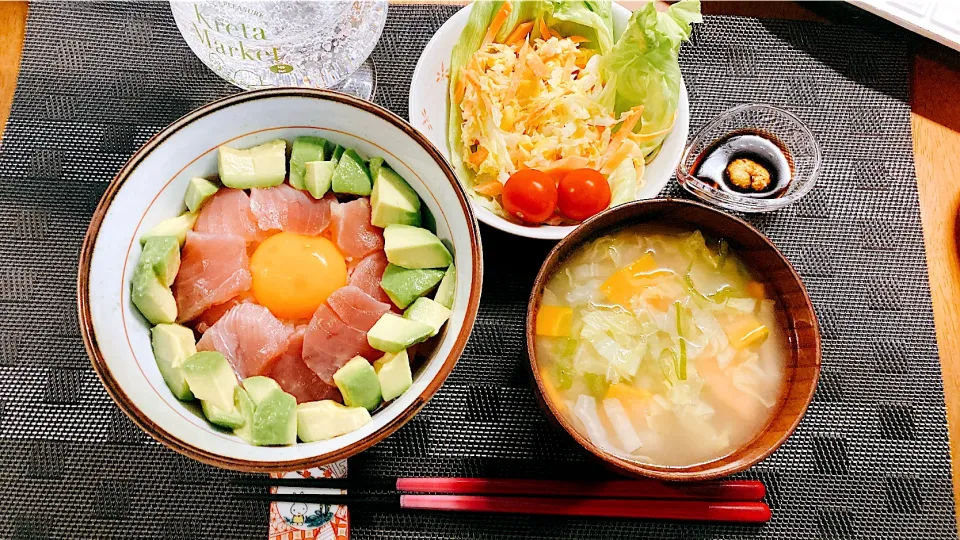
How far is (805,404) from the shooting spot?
160 cm

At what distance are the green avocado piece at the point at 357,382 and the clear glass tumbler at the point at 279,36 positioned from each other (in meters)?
0.88

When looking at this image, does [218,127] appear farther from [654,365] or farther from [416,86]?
[654,365]

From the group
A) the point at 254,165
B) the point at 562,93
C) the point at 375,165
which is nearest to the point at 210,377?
the point at 254,165

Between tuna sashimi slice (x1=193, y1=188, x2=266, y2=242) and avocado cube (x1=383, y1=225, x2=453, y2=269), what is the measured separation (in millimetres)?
351

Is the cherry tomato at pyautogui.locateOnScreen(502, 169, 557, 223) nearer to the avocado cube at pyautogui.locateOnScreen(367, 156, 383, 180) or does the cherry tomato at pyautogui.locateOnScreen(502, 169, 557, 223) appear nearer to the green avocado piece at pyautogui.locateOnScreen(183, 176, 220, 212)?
the avocado cube at pyautogui.locateOnScreen(367, 156, 383, 180)

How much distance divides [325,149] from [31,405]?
3.84 ft

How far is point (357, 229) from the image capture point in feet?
5.49

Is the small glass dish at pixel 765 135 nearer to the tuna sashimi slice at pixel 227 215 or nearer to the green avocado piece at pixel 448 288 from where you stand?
the green avocado piece at pixel 448 288

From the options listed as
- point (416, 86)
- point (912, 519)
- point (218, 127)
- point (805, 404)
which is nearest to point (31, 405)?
point (218, 127)

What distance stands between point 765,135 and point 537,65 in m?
0.80

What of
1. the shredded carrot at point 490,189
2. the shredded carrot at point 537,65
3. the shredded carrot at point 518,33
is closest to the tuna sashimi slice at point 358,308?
the shredded carrot at point 490,189

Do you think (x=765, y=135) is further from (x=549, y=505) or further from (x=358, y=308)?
(x=358, y=308)

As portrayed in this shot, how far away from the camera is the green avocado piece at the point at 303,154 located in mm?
1650

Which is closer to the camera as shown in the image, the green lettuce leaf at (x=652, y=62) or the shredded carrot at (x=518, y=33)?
the green lettuce leaf at (x=652, y=62)
